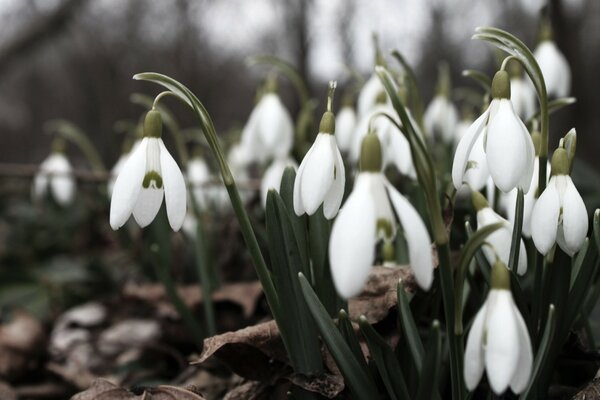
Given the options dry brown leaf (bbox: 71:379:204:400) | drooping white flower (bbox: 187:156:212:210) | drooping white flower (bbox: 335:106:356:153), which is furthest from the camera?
drooping white flower (bbox: 187:156:212:210)

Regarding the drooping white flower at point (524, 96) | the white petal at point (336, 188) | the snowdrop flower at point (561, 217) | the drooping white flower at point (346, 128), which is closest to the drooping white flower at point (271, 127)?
the drooping white flower at point (346, 128)

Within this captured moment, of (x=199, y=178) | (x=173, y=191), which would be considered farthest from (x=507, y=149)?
(x=199, y=178)

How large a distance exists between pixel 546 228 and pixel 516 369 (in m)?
0.23

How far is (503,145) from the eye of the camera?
33.2 inches

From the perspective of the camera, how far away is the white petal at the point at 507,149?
83 cm

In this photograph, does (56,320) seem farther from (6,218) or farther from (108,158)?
(108,158)

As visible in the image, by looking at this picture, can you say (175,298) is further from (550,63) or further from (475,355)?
(550,63)

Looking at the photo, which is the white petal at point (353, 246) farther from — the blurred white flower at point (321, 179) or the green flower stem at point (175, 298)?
the green flower stem at point (175, 298)

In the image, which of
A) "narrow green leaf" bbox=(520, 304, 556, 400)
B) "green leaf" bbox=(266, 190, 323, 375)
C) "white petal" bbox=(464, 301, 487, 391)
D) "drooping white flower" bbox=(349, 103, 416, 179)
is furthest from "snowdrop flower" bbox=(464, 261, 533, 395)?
"drooping white flower" bbox=(349, 103, 416, 179)

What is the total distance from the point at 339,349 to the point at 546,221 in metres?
0.33

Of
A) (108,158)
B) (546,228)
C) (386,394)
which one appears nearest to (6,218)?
(108,158)

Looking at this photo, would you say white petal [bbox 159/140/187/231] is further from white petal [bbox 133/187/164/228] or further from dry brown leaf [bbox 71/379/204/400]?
dry brown leaf [bbox 71/379/204/400]

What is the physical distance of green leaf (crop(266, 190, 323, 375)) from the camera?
3.17ft

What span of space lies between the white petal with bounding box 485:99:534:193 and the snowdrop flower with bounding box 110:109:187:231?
430 mm
